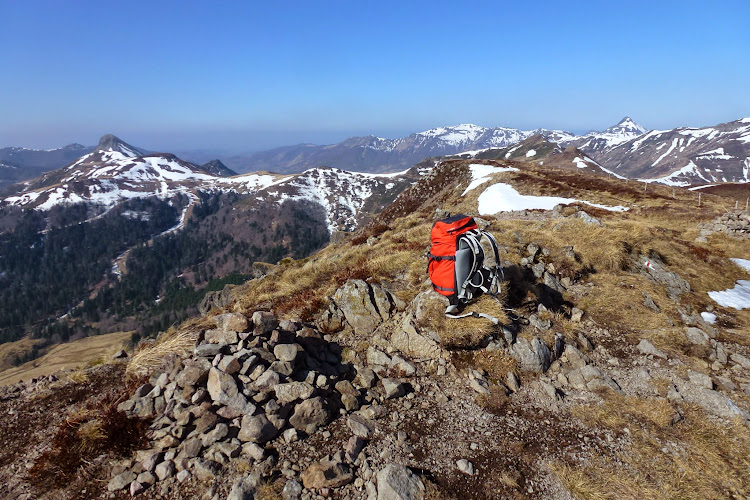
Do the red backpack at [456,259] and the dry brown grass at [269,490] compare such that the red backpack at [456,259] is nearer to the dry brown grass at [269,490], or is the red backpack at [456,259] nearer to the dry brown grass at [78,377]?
the dry brown grass at [269,490]

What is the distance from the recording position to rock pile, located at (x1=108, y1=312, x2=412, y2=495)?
6.25 m

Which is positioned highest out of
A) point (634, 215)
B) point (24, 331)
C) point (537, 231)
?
point (537, 231)

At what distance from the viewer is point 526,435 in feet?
23.9

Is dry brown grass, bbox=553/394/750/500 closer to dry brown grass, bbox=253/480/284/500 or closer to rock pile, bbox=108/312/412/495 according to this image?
rock pile, bbox=108/312/412/495

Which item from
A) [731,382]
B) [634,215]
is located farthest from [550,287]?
[634,215]

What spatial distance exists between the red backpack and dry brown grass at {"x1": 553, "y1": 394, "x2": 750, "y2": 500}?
3.88 meters

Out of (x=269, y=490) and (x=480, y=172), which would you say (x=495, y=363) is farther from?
(x=480, y=172)

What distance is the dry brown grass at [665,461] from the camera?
5.98 metres

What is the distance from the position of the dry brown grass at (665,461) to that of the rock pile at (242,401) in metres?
4.14

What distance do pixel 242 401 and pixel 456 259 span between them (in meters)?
6.28

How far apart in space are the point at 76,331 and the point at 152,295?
3830 cm

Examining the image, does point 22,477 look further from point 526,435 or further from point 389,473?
point 526,435

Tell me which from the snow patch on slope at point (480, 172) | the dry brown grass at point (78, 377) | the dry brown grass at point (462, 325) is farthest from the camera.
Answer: the snow patch on slope at point (480, 172)

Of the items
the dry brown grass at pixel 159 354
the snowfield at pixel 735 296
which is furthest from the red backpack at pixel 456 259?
the snowfield at pixel 735 296
